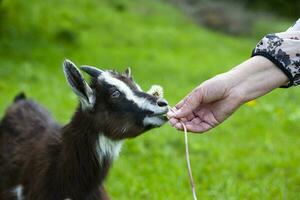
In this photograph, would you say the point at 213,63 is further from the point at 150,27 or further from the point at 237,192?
the point at 237,192

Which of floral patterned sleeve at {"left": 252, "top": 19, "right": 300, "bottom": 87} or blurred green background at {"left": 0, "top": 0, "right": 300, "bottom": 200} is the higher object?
floral patterned sleeve at {"left": 252, "top": 19, "right": 300, "bottom": 87}

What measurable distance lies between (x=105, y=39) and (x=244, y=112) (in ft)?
25.8

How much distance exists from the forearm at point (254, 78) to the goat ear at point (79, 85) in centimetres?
103

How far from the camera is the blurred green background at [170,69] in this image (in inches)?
243

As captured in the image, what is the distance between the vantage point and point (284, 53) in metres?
3.35

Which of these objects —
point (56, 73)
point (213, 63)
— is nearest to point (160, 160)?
point (56, 73)

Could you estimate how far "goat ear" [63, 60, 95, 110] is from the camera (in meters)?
3.98

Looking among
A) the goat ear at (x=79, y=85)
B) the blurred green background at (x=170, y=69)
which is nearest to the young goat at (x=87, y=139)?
the goat ear at (x=79, y=85)

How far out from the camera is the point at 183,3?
25.2m

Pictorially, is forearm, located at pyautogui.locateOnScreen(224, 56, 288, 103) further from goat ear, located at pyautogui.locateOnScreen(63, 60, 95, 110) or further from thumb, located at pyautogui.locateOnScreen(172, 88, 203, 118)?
goat ear, located at pyautogui.locateOnScreen(63, 60, 95, 110)

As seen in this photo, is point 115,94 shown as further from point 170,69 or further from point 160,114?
point 170,69

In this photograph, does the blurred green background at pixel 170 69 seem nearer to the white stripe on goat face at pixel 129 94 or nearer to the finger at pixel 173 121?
the white stripe on goat face at pixel 129 94

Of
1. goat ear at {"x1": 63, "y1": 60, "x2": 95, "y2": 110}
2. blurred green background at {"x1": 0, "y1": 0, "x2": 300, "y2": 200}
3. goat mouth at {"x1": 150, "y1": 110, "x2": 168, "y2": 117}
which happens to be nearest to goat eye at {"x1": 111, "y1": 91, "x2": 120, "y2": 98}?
goat ear at {"x1": 63, "y1": 60, "x2": 95, "y2": 110}

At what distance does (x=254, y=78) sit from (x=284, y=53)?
232 millimetres
